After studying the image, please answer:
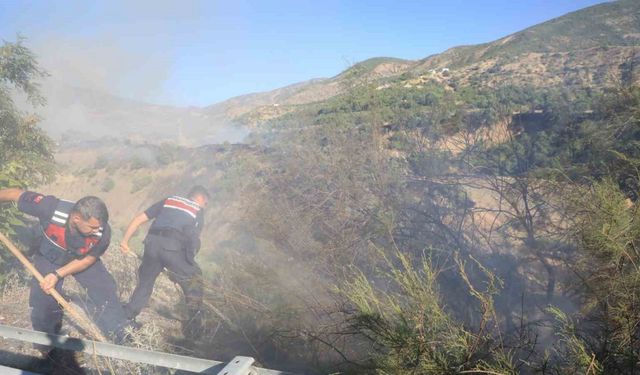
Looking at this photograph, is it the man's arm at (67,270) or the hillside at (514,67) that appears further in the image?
the hillside at (514,67)

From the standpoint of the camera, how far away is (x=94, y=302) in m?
4.41

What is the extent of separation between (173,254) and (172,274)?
259mm

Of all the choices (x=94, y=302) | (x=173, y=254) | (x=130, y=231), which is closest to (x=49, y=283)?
(x=94, y=302)

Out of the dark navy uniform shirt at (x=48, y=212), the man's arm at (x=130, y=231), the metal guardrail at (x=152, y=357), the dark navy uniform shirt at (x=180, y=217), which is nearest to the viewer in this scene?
the metal guardrail at (x=152, y=357)

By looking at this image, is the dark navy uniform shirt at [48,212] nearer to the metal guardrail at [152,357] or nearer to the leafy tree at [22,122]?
the metal guardrail at [152,357]

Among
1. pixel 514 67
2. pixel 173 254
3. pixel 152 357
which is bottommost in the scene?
pixel 152 357

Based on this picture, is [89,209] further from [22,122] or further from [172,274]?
[22,122]

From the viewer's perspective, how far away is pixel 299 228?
19.9 feet

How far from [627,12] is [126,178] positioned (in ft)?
132

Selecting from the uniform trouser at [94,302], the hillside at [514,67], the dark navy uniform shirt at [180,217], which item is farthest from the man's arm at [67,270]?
the hillside at [514,67]

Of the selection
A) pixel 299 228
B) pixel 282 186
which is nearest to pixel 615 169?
pixel 299 228

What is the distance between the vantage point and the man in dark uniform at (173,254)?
15.0 ft

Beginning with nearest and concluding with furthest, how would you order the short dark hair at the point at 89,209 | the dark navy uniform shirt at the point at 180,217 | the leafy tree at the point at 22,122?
the short dark hair at the point at 89,209 < the dark navy uniform shirt at the point at 180,217 < the leafy tree at the point at 22,122

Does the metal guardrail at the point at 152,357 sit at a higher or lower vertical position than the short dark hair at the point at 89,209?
lower
